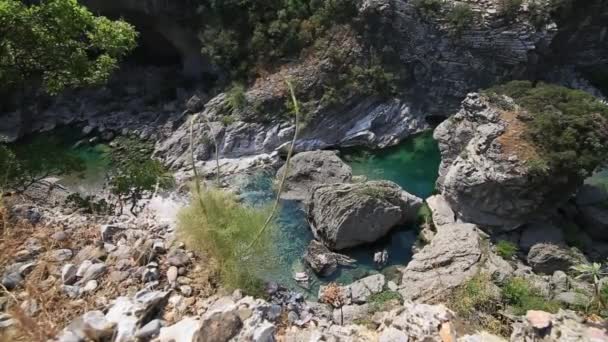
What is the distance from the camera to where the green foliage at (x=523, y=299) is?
12.1m

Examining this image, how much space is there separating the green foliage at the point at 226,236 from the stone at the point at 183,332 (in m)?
2.34

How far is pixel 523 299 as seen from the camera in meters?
12.5

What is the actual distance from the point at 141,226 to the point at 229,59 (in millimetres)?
11490

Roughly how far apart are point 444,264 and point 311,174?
703cm

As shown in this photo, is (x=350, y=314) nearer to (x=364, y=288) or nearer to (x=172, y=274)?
(x=364, y=288)

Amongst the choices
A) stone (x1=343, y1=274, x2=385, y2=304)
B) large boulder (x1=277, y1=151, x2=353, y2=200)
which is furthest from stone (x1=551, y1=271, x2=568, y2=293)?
large boulder (x1=277, y1=151, x2=353, y2=200)

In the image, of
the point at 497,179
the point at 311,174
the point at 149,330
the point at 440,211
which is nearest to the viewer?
the point at 149,330

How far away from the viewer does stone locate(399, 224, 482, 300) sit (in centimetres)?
1436

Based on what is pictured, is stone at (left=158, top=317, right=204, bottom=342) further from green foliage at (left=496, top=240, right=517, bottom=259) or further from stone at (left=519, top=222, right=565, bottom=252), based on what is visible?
stone at (left=519, top=222, right=565, bottom=252)

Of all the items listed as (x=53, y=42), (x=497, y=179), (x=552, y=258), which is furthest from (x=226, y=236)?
(x=552, y=258)

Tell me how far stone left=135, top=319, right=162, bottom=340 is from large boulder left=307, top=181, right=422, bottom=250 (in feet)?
31.1

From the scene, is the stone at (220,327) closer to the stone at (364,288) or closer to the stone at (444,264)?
the stone at (364,288)

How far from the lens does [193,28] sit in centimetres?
2477

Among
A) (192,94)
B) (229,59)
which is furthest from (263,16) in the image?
(192,94)
